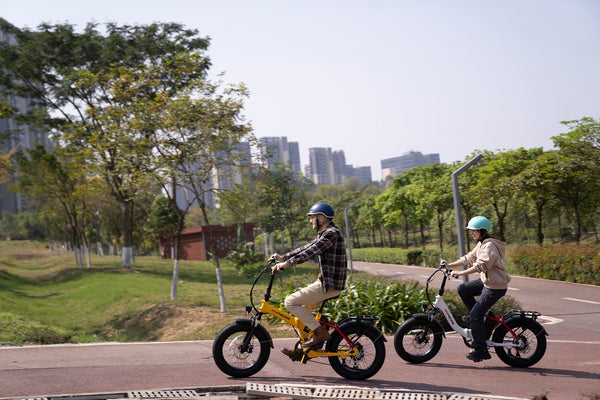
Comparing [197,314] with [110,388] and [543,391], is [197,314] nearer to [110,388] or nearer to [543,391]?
[110,388]

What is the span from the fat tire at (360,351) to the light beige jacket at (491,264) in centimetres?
150

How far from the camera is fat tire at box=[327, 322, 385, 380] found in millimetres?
6055

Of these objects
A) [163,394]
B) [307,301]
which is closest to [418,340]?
[307,301]

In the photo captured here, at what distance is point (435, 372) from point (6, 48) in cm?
3175

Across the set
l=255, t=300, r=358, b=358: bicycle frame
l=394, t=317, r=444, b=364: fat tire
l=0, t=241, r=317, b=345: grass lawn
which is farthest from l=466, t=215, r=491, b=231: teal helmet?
l=0, t=241, r=317, b=345: grass lawn

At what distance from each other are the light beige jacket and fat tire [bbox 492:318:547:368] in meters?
0.55

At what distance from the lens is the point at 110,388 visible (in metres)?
5.59

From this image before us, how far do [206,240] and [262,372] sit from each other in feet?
140

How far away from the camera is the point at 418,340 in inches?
272

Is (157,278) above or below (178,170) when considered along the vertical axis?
below

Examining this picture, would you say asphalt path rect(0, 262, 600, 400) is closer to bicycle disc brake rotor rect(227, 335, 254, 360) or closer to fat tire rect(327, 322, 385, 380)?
fat tire rect(327, 322, 385, 380)

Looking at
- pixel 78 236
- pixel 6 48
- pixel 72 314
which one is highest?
pixel 6 48

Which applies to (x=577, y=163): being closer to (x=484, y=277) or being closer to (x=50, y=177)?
(x=484, y=277)

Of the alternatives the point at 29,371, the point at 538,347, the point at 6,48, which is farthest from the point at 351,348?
the point at 6,48
